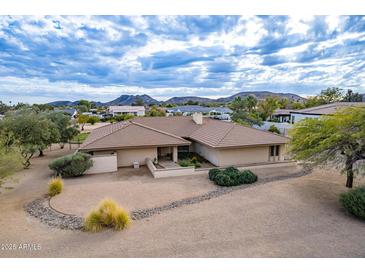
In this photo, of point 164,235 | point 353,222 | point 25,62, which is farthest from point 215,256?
point 25,62

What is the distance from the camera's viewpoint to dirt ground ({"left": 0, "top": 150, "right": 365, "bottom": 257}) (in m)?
8.21

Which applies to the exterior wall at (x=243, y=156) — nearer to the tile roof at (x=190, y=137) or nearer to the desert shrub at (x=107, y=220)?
the tile roof at (x=190, y=137)

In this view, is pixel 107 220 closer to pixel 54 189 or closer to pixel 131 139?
pixel 54 189

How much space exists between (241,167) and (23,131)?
19419 millimetres

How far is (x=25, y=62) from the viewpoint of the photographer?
1460 cm

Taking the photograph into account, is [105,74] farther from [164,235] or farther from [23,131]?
[164,235]

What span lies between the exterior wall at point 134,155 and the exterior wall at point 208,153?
4.96m

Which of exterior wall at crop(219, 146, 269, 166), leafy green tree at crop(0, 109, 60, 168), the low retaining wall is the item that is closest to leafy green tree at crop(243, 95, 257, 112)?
exterior wall at crop(219, 146, 269, 166)

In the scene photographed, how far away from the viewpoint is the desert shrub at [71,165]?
59.7 feet

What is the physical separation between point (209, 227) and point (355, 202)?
7.04 m

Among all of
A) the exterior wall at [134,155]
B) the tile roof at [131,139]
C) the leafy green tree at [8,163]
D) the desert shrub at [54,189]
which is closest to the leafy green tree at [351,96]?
the tile roof at [131,139]

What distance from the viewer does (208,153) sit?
2273cm

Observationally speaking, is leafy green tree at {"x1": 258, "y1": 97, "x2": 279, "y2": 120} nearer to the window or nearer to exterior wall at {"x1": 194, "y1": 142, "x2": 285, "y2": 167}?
the window

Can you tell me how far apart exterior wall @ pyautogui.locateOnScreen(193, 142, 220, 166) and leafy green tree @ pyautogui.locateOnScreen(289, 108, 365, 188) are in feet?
23.4
